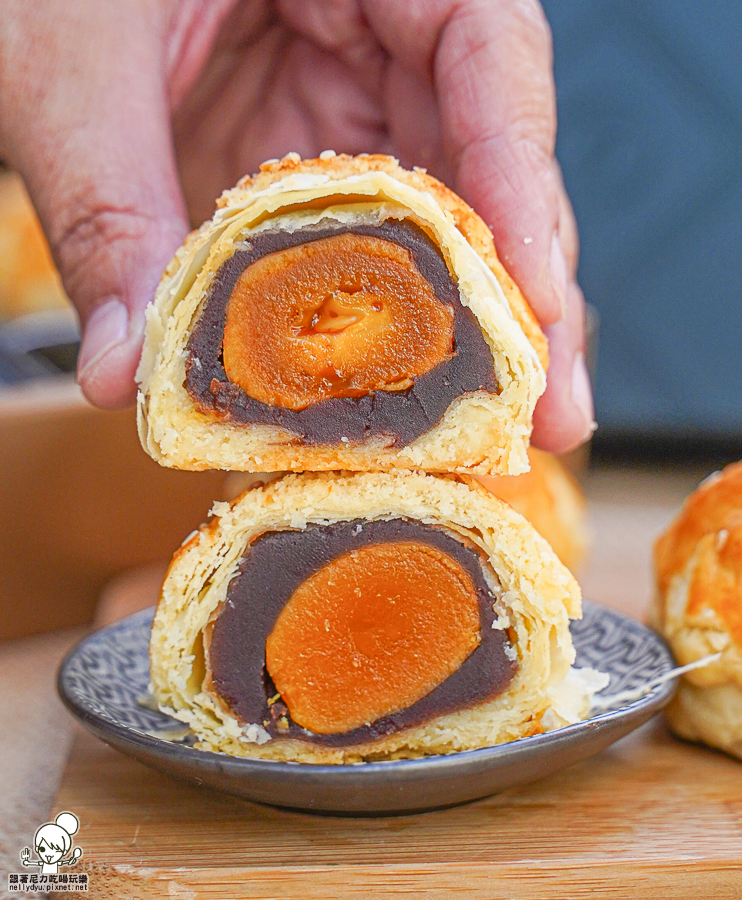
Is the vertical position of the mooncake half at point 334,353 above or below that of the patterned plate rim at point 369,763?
above

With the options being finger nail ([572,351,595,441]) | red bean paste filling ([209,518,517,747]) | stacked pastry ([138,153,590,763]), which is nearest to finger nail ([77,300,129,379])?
stacked pastry ([138,153,590,763])

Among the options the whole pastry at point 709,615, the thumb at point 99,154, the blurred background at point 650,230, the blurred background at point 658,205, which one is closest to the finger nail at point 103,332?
the thumb at point 99,154

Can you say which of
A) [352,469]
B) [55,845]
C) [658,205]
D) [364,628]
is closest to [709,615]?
[364,628]

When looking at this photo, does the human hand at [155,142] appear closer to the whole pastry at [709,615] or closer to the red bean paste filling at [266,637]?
the whole pastry at [709,615]

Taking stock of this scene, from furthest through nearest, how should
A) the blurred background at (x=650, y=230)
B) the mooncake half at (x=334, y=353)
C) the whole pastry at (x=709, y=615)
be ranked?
the blurred background at (x=650, y=230), the whole pastry at (x=709, y=615), the mooncake half at (x=334, y=353)

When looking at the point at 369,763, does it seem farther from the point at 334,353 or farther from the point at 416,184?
the point at 416,184
